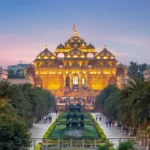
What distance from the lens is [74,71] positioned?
172 m

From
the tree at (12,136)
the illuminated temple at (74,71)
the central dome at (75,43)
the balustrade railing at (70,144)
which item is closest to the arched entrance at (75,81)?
the illuminated temple at (74,71)

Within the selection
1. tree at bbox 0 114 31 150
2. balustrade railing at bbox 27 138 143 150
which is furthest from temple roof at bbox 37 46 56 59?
tree at bbox 0 114 31 150

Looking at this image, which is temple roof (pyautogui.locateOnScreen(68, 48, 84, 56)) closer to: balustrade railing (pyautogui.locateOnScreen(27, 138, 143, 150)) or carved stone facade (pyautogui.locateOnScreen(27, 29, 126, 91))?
carved stone facade (pyautogui.locateOnScreen(27, 29, 126, 91))

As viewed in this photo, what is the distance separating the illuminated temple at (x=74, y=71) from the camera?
170 m

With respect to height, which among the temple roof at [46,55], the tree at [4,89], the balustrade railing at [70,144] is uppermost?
the temple roof at [46,55]

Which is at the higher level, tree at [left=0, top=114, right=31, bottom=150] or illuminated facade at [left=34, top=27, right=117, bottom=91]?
illuminated facade at [left=34, top=27, right=117, bottom=91]

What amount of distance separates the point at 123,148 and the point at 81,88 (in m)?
133

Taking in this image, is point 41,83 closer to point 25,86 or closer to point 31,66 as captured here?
point 31,66

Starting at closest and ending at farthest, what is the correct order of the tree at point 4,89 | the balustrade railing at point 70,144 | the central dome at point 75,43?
the balustrade railing at point 70,144 < the tree at point 4,89 < the central dome at point 75,43

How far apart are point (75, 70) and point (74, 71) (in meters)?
0.41

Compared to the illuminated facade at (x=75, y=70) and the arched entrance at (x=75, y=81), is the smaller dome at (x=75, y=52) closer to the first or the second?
the illuminated facade at (x=75, y=70)

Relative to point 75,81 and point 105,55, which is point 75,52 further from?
point 105,55

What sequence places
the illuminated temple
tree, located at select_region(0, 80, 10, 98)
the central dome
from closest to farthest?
1. tree, located at select_region(0, 80, 10, 98)
2. the illuminated temple
3. the central dome

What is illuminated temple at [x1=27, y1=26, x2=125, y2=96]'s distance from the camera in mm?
170500
